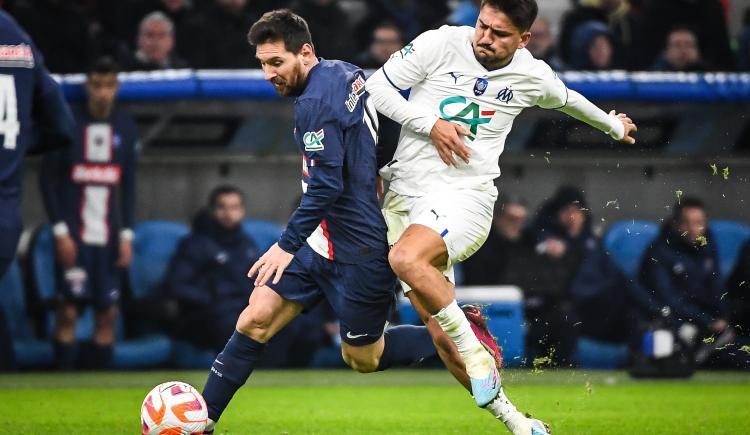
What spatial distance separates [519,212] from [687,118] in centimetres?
165

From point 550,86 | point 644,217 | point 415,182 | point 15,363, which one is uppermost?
point 550,86

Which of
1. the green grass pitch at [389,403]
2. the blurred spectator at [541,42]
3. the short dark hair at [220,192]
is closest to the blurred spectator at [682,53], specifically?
the blurred spectator at [541,42]

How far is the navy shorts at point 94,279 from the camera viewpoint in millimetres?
10398

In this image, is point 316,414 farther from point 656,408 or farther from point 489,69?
point 489,69

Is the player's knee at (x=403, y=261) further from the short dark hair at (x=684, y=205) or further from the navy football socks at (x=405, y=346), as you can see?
the short dark hair at (x=684, y=205)

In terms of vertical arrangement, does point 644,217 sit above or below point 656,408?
above

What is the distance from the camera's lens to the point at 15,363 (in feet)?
34.9

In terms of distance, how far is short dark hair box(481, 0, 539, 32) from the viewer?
5957 mm

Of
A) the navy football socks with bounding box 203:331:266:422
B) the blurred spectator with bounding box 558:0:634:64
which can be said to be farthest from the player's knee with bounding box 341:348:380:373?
the blurred spectator with bounding box 558:0:634:64

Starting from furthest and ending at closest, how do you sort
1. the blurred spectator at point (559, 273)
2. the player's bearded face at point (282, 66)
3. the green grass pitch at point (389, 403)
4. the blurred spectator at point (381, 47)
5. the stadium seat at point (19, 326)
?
the blurred spectator at point (381, 47), the blurred spectator at point (559, 273), the stadium seat at point (19, 326), the green grass pitch at point (389, 403), the player's bearded face at point (282, 66)

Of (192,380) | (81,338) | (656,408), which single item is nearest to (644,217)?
(656,408)

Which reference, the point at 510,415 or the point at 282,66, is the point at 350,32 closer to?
the point at 282,66

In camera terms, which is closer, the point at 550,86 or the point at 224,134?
the point at 550,86

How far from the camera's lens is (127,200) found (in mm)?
10578
